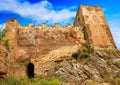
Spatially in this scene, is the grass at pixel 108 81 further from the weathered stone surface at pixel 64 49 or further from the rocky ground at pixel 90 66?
the weathered stone surface at pixel 64 49

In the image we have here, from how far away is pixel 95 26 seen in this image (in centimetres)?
2767

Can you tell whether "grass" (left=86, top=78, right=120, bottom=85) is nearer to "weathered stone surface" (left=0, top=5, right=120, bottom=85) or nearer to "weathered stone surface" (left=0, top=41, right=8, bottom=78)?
"weathered stone surface" (left=0, top=5, right=120, bottom=85)

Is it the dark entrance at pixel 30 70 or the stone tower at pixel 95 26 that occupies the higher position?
the stone tower at pixel 95 26

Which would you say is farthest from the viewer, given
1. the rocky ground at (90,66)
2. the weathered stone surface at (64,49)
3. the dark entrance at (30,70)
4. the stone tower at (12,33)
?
the stone tower at (12,33)

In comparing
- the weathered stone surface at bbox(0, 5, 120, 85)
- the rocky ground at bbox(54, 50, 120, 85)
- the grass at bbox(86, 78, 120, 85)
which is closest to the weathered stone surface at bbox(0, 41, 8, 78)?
the weathered stone surface at bbox(0, 5, 120, 85)

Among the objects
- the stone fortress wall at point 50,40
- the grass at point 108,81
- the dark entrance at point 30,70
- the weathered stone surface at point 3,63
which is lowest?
the grass at point 108,81

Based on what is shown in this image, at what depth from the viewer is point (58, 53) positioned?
25.6m

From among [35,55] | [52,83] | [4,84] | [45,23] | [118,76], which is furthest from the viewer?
[45,23]

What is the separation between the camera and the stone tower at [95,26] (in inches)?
1048

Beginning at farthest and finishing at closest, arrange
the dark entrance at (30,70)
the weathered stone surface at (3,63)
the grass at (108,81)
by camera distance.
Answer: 1. the dark entrance at (30,70)
2. the grass at (108,81)
3. the weathered stone surface at (3,63)

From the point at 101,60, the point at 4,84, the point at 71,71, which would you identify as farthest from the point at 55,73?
the point at 4,84

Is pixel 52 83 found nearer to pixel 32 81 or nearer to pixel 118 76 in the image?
pixel 32 81

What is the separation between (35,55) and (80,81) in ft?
19.5

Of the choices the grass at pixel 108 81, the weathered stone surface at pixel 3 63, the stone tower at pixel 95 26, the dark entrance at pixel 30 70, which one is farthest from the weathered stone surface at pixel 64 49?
the weathered stone surface at pixel 3 63
